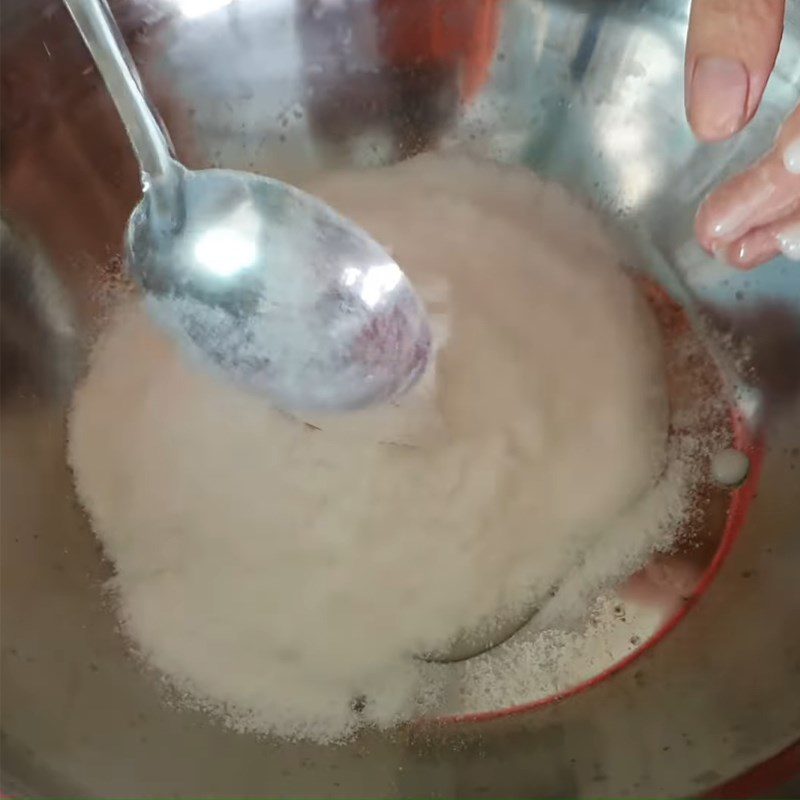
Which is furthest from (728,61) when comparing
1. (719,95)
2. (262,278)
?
(262,278)

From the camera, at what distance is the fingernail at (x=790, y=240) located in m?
0.49

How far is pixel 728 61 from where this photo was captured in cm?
44

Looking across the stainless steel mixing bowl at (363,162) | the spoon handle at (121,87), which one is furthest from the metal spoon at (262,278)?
the stainless steel mixing bowl at (363,162)

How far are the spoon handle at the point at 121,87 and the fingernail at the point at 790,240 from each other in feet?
1.10

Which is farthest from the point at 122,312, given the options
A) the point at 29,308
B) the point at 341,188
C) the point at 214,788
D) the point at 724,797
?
the point at 724,797

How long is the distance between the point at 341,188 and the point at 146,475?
0.25m

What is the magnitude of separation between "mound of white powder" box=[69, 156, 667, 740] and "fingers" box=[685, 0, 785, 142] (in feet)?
0.65

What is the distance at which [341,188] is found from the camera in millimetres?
655

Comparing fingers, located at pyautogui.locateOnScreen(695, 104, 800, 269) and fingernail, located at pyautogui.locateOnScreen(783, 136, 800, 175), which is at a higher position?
fingers, located at pyautogui.locateOnScreen(695, 104, 800, 269)

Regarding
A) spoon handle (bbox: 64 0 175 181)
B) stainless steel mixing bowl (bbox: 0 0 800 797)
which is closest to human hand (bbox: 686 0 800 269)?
stainless steel mixing bowl (bbox: 0 0 800 797)

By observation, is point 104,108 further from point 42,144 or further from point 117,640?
point 117,640

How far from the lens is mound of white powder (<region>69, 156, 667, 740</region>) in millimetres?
533

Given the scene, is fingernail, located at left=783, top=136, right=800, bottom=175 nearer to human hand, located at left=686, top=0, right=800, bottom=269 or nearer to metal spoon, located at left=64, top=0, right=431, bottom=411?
human hand, located at left=686, top=0, right=800, bottom=269

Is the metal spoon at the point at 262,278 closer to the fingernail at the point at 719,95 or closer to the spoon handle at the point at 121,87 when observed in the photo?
the spoon handle at the point at 121,87
